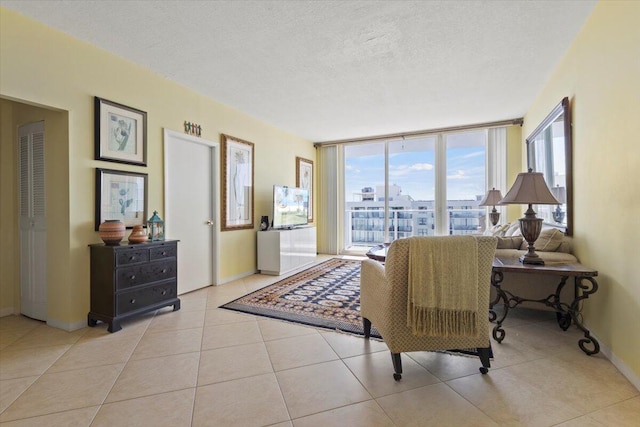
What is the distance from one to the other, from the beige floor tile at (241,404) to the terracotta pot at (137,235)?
1.62 metres

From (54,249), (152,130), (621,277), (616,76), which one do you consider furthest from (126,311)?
(616,76)

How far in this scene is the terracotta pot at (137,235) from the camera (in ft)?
9.10

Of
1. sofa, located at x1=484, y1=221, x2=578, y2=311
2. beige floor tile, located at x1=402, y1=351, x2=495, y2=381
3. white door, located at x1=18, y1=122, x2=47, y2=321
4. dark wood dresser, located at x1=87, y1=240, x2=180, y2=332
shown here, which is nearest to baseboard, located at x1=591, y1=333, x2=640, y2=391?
sofa, located at x1=484, y1=221, x2=578, y2=311

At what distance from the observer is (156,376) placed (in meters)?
1.86

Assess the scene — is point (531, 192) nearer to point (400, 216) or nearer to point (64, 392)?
point (64, 392)

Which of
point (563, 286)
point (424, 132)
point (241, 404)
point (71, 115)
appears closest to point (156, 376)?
point (241, 404)

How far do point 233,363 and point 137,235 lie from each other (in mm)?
1552

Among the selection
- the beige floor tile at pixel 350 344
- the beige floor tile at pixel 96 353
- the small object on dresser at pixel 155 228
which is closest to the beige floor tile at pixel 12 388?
the beige floor tile at pixel 96 353

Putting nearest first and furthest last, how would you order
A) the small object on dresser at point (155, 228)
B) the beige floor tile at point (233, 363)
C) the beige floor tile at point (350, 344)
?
the beige floor tile at point (233, 363)
the beige floor tile at point (350, 344)
the small object on dresser at point (155, 228)

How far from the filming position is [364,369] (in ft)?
6.33

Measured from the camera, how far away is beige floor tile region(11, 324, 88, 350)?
2311 mm

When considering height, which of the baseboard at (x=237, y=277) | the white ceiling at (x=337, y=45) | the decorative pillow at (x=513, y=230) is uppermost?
the white ceiling at (x=337, y=45)

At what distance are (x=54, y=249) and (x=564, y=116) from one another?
4670mm

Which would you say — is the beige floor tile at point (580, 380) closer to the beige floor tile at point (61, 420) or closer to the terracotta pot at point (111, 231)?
the beige floor tile at point (61, 420)
